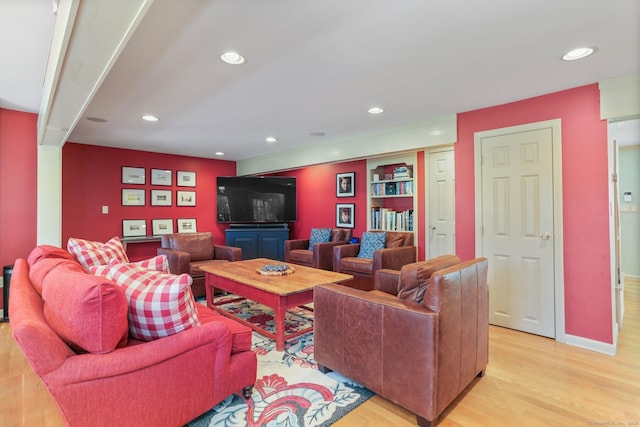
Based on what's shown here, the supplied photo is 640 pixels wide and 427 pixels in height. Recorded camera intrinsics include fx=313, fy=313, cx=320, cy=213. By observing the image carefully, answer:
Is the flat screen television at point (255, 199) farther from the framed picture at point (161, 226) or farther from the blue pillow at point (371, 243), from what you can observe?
the blue pillow at point (371, 243)

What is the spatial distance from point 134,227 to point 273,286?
3833 mm

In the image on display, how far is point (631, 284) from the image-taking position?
4.67 meters

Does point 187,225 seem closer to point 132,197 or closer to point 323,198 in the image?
point 132,197

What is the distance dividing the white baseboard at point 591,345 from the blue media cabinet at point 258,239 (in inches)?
176

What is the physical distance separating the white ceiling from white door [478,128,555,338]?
1.61 ft

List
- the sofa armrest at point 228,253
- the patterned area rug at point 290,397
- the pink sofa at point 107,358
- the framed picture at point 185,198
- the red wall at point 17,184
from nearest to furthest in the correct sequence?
the pink sofa at point 107,358, the patterned area rug at point 290,397, the red wall at point 17,184, the sofa armrest at point 228,253, the framed picture at point 185,198

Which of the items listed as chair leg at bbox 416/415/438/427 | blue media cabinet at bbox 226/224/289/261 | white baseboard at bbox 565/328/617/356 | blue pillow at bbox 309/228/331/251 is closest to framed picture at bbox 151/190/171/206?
blue media cabinet at bbox 226/224/289/261

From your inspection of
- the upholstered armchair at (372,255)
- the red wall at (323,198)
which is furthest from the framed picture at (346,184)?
the upholstered armchair at (372,255)

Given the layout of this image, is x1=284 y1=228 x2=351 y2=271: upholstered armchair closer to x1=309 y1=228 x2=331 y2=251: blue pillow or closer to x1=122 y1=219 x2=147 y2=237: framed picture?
x1=309 y1=228 x2=331 y2=251: blue pillow

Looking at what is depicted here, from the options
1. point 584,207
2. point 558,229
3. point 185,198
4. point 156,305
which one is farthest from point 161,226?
point 584,207

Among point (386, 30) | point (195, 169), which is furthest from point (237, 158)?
point (386, 30)

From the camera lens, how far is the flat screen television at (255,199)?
239 inches

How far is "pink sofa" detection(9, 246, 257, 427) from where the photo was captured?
124cm

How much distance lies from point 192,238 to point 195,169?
1.94 m
